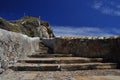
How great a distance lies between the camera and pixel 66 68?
6.02 m

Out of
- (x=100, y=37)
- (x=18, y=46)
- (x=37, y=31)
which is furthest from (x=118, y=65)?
(x=37, y=31)

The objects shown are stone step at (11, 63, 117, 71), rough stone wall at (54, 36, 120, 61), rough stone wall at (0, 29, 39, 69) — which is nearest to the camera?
rough stone wall at (0, 29, 39, 69)

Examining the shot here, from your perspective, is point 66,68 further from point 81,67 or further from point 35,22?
point 35,22

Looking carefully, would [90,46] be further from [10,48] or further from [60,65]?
[10,48]

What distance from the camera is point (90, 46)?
782 centimetres

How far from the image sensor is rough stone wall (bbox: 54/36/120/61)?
7.31 metres

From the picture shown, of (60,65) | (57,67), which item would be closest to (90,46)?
(60,65)

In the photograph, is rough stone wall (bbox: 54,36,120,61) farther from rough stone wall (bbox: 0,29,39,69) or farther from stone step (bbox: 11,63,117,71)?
rough stone wall (bbox: 0,29,39,69)

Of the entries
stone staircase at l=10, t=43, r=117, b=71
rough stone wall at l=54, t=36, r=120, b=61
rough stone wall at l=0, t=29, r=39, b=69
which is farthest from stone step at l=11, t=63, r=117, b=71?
rough stone wall at l=54, t=36, r=120, b=61

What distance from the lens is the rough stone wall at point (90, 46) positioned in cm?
731

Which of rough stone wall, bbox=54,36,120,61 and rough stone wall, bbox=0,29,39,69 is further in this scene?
rough stone wall, bbox=54,36,120,61

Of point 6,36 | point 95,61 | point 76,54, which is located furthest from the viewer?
point 76,54

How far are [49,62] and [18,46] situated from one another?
100 centimetres

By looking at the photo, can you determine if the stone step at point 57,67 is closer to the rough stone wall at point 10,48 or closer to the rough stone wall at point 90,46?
the rough stone wall at point 10,48
